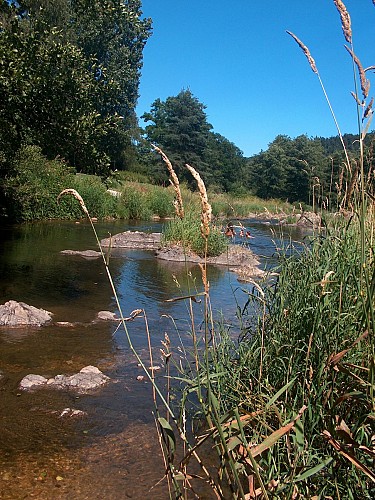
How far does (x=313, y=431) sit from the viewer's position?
2877 mm

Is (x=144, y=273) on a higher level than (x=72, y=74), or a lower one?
lower

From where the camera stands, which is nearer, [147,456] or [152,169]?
[147,456]

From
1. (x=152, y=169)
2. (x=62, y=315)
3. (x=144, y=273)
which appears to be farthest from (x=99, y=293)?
(x=152, y=169)

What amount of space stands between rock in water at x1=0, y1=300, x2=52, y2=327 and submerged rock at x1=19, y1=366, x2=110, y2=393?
6.39 ft

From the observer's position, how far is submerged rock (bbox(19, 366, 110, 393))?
5.01 m

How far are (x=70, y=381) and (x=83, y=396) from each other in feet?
1.00

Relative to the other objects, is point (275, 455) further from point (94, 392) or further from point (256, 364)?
point (94, 392)

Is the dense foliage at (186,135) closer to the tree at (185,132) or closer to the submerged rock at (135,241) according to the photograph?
the tree at (185,132)

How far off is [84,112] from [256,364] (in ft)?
24.7

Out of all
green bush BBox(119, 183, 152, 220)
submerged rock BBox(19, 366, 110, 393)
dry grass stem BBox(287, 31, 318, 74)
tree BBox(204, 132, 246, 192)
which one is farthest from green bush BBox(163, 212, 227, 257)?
tree BBox(204, 132, 246, 192)

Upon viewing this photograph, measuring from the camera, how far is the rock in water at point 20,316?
691 cm

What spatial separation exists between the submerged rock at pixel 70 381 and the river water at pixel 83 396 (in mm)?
114

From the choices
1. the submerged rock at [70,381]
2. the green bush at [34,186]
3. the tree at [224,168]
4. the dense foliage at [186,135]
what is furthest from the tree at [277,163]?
the submerged rock at [70,381]

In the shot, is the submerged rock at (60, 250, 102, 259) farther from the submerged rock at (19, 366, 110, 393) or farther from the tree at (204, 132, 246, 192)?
the tree at (204, 132, 246, 192)
